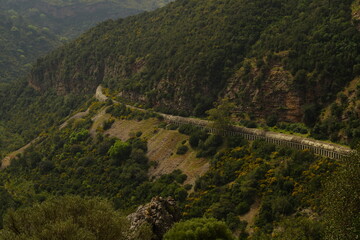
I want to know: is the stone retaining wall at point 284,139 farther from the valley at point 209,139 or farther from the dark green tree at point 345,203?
the dark green tree at point 345,203

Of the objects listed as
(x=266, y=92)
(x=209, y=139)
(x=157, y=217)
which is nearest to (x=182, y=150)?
(x=209, y=139)

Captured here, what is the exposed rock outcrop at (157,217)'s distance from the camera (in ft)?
153

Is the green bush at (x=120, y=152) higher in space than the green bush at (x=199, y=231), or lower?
lower

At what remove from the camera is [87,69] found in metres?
154

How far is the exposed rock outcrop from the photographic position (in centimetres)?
4659

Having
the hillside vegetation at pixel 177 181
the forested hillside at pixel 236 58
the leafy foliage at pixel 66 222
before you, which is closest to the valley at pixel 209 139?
the leafy foliage at pixel 66 222

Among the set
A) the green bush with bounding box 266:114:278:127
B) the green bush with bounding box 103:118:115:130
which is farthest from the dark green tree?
the green bush with bounding box 103:118:115:130

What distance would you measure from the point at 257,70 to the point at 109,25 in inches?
4104

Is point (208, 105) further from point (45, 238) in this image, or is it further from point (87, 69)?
point (87, 69)

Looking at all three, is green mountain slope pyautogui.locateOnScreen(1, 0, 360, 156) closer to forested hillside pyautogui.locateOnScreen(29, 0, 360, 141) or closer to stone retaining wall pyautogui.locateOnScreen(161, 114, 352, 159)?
forested hillside pyautogui.locateOnScreen(29, 0, 360, 141)

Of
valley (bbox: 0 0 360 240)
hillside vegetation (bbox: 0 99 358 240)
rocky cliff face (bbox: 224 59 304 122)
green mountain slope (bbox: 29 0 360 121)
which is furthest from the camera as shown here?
rocky cliff face (bbox: 224 59 304 122)

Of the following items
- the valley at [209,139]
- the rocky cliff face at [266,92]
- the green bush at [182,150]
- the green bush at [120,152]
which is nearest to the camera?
the valley at [209,139]

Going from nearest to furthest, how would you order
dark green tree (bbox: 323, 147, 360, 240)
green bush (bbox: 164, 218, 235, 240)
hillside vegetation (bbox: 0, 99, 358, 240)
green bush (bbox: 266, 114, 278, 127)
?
1. dark green tree (bbox: 323, 147, 360, 240)
2. green bush (bbox: 164, 218, 235, 240)
3. hillside vegetation (bbox: 0, 99, 358, 240)
4. green bush (bbox: 266, 114, 278, 127)

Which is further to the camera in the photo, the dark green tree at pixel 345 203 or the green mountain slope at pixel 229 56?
the green mountain slope at pixel 229 56
